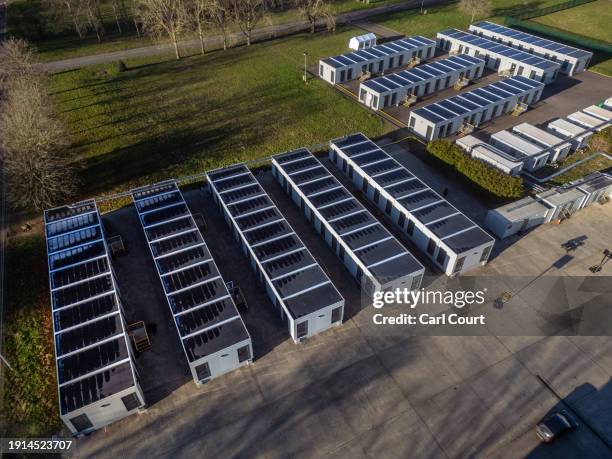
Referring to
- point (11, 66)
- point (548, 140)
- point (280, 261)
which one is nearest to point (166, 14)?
point (11, 66)

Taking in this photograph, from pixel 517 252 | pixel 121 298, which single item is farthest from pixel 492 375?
pixel 121 298

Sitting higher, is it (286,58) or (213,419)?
(286,58)

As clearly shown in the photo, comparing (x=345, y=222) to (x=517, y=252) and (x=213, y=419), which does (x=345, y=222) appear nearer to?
(x=517, y=252)

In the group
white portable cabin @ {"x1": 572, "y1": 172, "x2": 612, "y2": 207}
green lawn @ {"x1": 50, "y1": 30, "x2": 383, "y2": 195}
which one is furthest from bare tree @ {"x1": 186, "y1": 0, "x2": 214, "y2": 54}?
white portable cabin @ {"x1": 572, "y1": 172, "x2": 612, "y2": 207}

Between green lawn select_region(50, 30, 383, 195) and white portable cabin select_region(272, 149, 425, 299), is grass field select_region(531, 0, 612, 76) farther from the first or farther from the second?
white portable cabin select_region(272, 149, 425, 299)

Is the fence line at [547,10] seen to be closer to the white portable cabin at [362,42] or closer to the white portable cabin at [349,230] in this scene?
the white portable cabin at [362,42]

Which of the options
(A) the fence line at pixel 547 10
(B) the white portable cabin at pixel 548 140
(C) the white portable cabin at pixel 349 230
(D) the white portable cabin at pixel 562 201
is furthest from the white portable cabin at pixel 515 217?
(A) the fence line at pixel 547 10

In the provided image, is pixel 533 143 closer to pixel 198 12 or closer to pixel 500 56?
pixel 500 56
